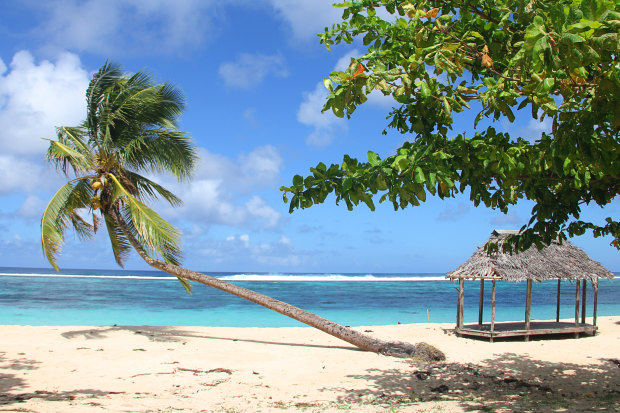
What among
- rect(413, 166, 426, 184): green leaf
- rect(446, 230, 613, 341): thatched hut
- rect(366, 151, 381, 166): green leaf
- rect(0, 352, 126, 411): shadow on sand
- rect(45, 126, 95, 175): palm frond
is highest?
rect(45, 126, 95, 175): palm frond

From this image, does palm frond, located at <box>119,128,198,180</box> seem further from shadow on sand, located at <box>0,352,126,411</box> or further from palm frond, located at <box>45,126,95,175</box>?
shadow on sand, located at <box>0,352,126,411</box>

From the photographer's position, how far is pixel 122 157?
10742mm

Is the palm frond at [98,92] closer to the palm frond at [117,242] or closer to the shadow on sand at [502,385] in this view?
the palm frond at [117,242]

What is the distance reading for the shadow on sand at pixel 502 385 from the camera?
5766 mm

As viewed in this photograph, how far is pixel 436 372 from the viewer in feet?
27.1

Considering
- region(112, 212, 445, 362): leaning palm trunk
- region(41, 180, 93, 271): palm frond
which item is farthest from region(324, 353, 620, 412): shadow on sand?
region(41, 180, 93, 271): palm frond

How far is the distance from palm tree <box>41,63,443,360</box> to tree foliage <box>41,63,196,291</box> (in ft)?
0.07

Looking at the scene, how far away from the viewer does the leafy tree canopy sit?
2.58 meters

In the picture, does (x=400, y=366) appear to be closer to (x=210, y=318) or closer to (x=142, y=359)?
(x=142, y=359)

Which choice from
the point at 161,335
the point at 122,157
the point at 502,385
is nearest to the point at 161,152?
the point at 122,157

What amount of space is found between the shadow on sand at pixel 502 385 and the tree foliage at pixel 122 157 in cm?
518

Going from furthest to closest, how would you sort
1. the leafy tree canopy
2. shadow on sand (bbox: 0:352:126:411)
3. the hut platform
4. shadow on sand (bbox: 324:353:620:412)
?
the hut platform, shadow on sand (bbox: 0:352:126:411), shadow on sand (bbox: 324:353:620:412), the leafy tree canopy

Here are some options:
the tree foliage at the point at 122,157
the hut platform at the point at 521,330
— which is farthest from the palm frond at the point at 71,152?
the hut platform at the point at 521,330

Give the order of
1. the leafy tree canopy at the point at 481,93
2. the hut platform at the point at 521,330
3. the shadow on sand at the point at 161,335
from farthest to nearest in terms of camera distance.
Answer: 1. the hut platform at the point at 521,330
2. the shadow on sand at the point at 161,335
3. the leafy tree canopy at the point at 481,93
